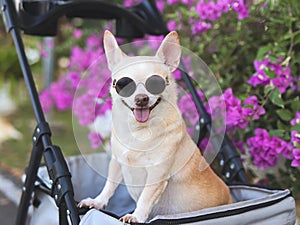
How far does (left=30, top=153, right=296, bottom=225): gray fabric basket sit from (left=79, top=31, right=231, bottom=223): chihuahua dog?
0.24 ft

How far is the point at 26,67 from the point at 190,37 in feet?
2.21

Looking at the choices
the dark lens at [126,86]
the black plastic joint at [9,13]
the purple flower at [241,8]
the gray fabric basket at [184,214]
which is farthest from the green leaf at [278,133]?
the black plastic joint at [9,13]

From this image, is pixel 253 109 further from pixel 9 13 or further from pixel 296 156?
pixel 9 13

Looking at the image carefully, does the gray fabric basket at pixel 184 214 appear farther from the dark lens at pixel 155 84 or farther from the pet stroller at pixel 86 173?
the dark lens at pixel 155 84

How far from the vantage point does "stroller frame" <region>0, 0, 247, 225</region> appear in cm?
117

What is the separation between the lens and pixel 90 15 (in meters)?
1.44

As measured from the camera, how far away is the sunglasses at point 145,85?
97 centimetres

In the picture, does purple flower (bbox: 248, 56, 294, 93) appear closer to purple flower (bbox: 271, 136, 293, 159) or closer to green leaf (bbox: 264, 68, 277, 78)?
green leaf (bbox: 264, 68, 277, 78)

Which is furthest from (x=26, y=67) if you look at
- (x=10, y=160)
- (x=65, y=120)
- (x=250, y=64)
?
(x=65, y=120)

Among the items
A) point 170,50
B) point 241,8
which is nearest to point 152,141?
point 170,50

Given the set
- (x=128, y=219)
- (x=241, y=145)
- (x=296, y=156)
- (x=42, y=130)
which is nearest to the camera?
(x=128, y=219)

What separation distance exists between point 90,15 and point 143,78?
0.53 m

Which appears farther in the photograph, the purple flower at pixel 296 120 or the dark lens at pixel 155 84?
the purple flower at pixel 296 120

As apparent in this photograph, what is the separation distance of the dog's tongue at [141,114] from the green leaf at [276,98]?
512 mm
